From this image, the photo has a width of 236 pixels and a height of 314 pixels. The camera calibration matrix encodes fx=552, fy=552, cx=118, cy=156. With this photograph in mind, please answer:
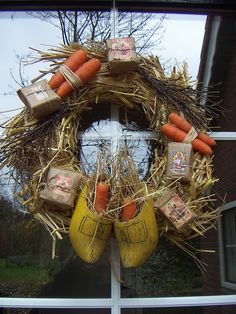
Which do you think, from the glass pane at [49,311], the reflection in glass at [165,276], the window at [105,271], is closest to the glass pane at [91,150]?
the window at [105,271]

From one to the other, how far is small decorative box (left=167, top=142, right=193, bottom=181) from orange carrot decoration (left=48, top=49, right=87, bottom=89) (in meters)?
0.63

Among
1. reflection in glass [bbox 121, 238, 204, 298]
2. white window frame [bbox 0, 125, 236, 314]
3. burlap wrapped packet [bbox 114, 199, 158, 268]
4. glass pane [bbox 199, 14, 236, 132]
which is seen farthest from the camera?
glass pane [bbox 199, 14, 236, 132]

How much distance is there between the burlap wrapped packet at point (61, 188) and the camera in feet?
8.54

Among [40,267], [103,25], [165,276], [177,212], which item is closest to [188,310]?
[165,276]

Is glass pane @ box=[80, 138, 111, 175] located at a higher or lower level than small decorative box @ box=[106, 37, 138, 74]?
lower

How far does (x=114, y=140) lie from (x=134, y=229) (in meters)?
0.75

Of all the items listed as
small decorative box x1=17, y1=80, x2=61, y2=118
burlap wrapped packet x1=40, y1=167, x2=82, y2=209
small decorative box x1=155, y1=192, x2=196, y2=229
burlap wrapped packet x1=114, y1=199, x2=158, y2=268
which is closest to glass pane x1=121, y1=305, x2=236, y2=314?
burlap wrapped packet x1=114, y1=199, x2=158, y2=268

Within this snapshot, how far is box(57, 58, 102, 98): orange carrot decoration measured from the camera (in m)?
2.81

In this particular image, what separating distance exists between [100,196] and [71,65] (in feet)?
2.33

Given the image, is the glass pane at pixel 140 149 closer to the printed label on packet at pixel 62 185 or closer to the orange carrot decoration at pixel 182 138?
the orange carrot decoration at pixel 182 138

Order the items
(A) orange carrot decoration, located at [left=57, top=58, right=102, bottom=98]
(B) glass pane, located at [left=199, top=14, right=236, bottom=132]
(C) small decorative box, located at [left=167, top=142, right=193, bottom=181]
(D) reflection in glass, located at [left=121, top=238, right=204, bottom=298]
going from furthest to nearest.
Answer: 1. (B) glass pane, located at [left=199, top=14, right=236, bottom=132]
2. (D) reflection in glass, located at [left=121, top=238, right=204, bottom=298]
3. (A) orange carrot decoration, located at [left=57, top=58, right=102, bottom=98]
4. (C) small decorative box, located at [left=167, top=142, right=193, bottom=181]

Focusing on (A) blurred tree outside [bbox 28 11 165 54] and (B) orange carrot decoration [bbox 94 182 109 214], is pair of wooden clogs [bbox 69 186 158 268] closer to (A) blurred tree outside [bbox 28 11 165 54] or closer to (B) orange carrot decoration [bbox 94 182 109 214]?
(B) orange carrot decoration [bbox 94 182 109 214]

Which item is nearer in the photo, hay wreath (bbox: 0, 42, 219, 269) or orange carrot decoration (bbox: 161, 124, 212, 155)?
hay wreath (bbox: 0, 42, 219, 269)

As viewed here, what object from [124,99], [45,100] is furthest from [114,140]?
[45,100]
